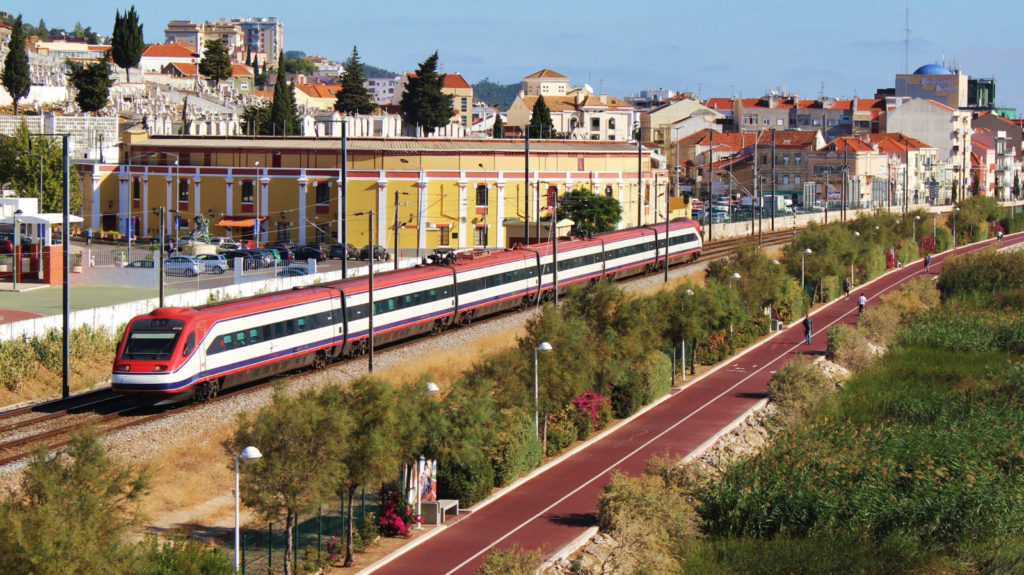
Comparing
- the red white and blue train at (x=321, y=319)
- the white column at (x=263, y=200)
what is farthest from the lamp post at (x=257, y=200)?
the red white and blue train at (x=321, y=319)

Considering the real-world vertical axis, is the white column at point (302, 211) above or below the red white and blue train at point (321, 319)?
above

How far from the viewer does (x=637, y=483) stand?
2897 cm

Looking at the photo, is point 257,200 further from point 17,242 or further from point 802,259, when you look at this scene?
point 802,259

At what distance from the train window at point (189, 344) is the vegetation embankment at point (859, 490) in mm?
12762

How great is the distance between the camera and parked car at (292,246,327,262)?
237ft

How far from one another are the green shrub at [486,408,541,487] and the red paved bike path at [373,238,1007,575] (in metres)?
0.43

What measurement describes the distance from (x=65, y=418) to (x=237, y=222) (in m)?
48.8

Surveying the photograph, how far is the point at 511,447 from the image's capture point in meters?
31.9

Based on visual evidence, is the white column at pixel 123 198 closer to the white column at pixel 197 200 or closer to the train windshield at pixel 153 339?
the white column at pixel 197 200

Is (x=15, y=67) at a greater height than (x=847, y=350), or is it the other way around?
(x=15, y=67)

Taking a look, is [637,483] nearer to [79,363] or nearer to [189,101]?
[79,363]

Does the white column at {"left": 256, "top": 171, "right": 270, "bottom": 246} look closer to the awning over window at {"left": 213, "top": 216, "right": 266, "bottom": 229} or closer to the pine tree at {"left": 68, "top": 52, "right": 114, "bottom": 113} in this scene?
the awning over window at {"left": 213, "top": 216, "right": 266, "bottom": 229}

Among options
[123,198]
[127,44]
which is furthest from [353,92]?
[123,198]

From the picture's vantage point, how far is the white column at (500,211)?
82.4 meters
